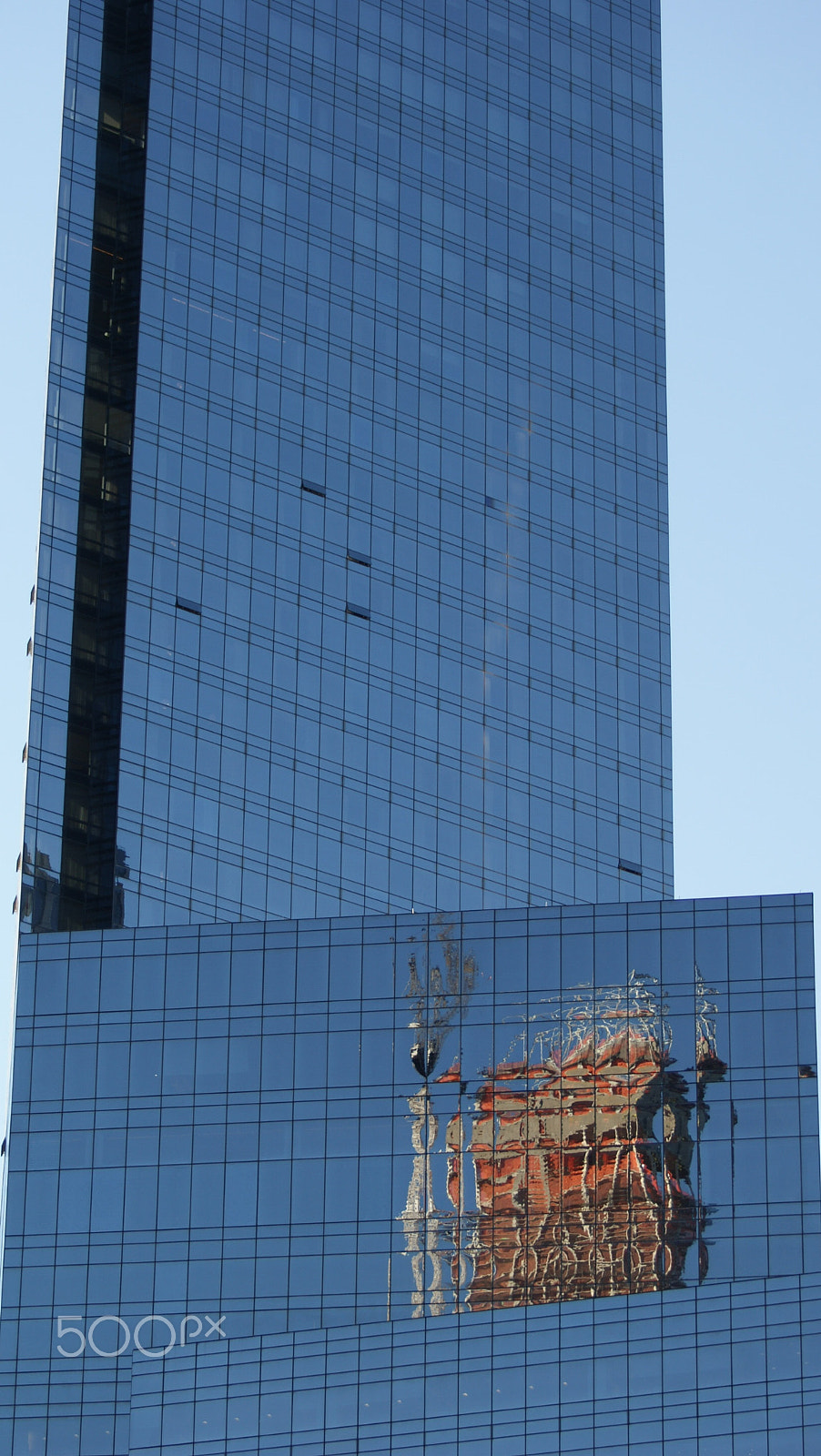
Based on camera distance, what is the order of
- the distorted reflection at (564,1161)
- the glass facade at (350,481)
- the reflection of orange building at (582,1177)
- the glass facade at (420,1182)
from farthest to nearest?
A: the glass facade at (350,481), the distorted reflection at (564,1161), the reflection of orange building at (582,1177), the glass facade at (420,1182)

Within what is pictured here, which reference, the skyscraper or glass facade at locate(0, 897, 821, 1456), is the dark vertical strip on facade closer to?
the skyscraper

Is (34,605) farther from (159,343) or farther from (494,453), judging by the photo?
(494,453)

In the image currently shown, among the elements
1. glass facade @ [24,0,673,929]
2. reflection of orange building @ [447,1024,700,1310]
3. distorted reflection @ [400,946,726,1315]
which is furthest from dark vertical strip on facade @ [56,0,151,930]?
reflection of orange building @ [447,1024,700,1310]

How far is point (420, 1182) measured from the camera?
388 ft

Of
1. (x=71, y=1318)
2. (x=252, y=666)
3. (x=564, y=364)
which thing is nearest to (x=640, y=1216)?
(x=71, y=1318)

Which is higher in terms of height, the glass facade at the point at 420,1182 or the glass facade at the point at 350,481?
the glass facade at the point at 350,481

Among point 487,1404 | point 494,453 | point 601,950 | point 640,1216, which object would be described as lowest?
point 487,1404

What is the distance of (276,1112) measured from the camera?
398 feet

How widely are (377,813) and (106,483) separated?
2196 cm

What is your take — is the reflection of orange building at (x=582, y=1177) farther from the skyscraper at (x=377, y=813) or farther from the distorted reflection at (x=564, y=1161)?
the skyscraper at (x=377, y=813)

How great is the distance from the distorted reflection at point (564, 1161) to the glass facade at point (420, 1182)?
0.12 metres

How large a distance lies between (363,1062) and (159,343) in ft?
140

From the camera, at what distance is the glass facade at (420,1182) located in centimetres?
11044

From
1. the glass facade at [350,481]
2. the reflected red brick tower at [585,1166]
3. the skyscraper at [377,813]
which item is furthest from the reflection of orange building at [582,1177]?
the glass facade at [350,481]
